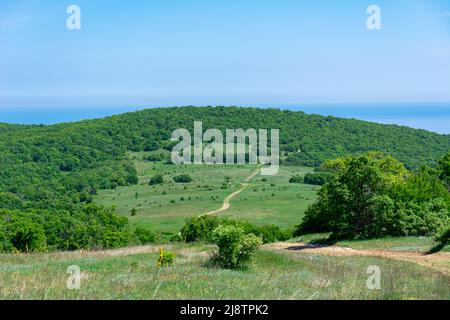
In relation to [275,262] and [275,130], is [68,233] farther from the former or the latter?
[275,130]

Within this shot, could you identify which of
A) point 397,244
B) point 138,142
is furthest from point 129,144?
point 397,244

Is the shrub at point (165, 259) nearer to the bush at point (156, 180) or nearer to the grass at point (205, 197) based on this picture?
the grass at point (205, 197)

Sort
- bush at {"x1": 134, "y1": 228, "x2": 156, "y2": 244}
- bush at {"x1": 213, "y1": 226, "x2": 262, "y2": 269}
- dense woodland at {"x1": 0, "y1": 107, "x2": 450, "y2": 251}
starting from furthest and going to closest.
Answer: dense woodland at {"x1": 0, "y1": 107, "x2": 450, "y2": 251} < bush at {"x1": 134, "y1": 228, "x2": 156, "y2": 244} < bush at {"x1": 213, "y1": 226, "x2": 262, "y2": 269}

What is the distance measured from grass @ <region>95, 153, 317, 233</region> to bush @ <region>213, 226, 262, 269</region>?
6696 cm

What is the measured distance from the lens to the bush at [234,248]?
59.7 ft

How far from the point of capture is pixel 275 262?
1978 cm

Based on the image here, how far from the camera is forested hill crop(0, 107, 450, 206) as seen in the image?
12900 centimetres

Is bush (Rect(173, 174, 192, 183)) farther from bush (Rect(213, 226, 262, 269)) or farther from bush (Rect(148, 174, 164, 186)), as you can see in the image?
bush (Rect(213, 226, 262, 269))

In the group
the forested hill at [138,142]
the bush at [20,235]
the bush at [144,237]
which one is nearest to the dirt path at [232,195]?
the forested hill at [138,142]

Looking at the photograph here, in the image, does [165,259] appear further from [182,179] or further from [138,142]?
[138,142]

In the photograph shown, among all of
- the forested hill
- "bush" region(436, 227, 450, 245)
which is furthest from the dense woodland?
"bush" region(436, 227, 450, 245)

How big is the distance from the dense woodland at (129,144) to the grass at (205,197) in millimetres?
5905

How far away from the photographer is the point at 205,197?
11938 cm
